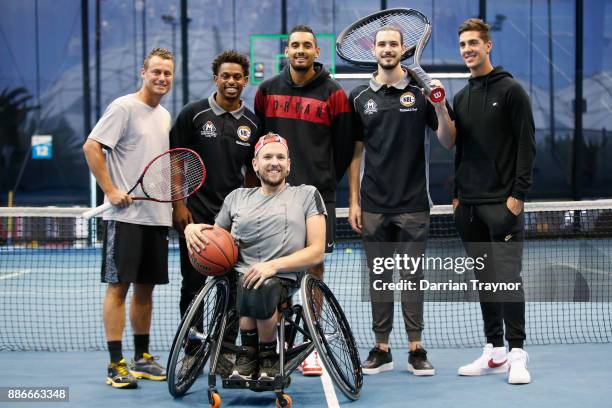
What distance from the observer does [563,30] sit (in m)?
15.3

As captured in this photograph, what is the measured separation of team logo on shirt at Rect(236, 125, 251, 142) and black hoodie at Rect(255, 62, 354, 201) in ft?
0.48

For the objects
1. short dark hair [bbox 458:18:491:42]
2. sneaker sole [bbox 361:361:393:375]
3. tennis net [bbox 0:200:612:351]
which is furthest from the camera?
tennis net [bbox 0:200:612:351]

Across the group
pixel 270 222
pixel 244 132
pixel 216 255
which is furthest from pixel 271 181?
pixel 244 132

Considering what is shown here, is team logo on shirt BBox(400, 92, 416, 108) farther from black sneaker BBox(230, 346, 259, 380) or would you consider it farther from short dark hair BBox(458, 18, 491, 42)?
black sneaker BBox(230, 346, 259, 380)

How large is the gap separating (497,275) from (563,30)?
39.1 feet

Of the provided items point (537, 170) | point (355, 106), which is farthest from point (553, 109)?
point (355, 106)

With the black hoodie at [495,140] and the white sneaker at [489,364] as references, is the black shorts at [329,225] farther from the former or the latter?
the white sneaker at [489,364]

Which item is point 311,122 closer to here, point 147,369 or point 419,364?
point 419,364

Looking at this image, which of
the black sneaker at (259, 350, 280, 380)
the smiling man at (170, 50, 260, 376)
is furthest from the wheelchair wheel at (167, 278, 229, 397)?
the smiling man at (170, 50, 260, 376)

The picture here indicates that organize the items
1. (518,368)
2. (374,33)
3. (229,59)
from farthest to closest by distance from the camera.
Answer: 1. (374,33)
2. (229,59)
3. (518,368)

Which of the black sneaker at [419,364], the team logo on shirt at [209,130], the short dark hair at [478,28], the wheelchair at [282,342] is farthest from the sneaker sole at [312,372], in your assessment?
the short dark hair at [478,28]

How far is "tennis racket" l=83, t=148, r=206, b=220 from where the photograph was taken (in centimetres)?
446

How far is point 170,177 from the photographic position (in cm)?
451

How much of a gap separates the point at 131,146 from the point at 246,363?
1.41 meters
